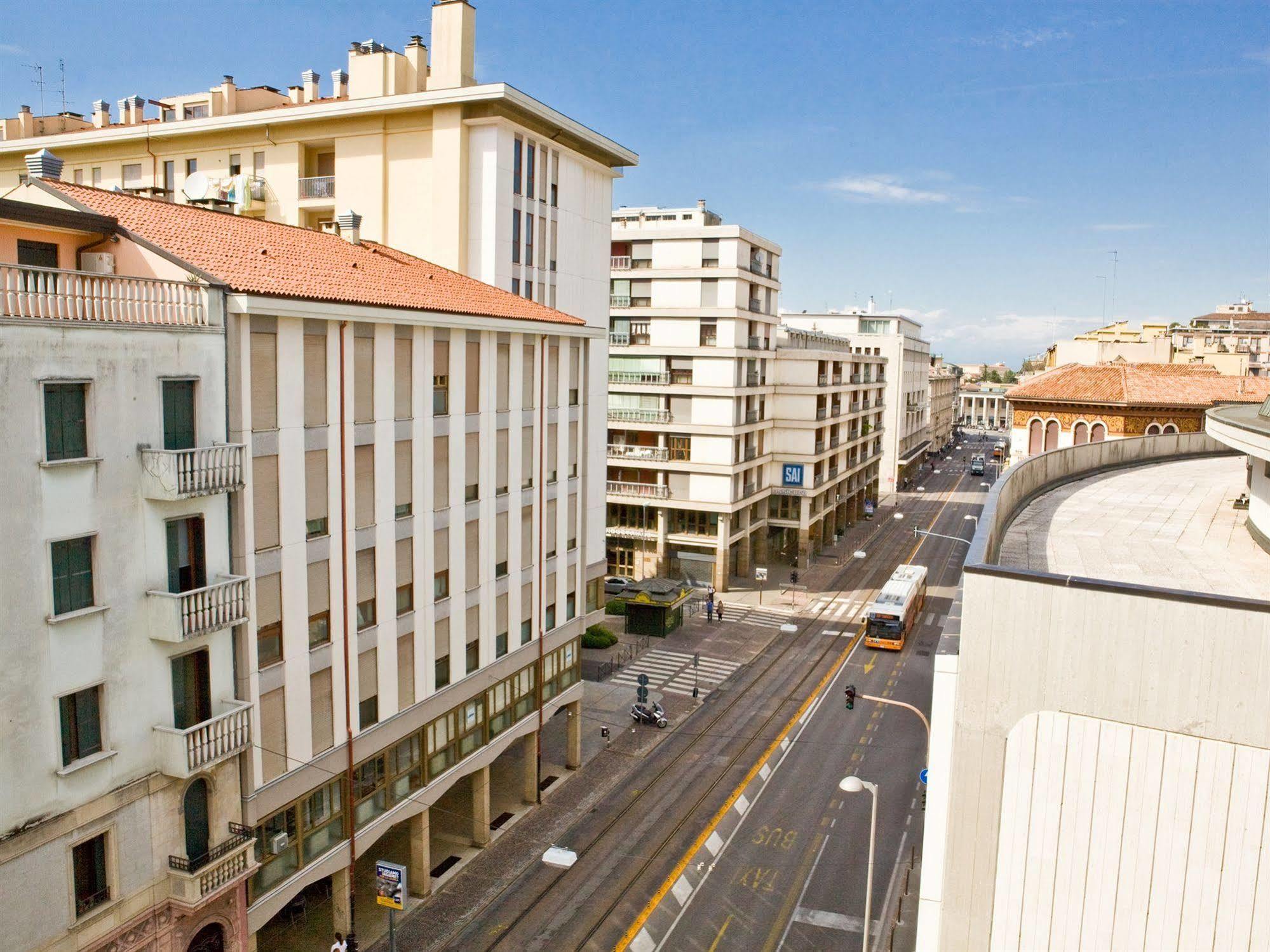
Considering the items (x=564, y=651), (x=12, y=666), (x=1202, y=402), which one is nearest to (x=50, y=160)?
(x=12, y=666)

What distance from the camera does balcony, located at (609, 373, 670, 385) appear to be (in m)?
69.7

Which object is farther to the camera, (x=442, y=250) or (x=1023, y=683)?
(x=442, y=250)

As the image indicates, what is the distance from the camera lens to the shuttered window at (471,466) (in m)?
30.9

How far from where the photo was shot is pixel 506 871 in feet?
104

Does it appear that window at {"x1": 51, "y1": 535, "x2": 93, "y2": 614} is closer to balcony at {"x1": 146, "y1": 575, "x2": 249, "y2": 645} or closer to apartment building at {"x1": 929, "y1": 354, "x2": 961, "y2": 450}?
balcony at {"x1": 146, "y1": 575, "x2": 249, "y2": 645}

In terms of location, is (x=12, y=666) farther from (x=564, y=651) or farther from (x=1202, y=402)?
(x=1202, y=402)

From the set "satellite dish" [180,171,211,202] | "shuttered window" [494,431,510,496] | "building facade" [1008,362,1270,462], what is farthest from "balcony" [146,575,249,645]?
"building facade" [1008,362,1270,462]

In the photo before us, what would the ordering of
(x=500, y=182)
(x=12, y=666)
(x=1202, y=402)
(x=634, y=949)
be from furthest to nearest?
(x=1202, y=402) → (x=500, y=182) → (x=634, y=949) → (x=12, y=666)

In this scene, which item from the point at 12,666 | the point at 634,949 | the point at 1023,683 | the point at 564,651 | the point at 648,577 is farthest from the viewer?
the point at 648,577

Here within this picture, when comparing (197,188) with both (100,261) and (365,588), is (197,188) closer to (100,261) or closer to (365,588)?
(100,261)

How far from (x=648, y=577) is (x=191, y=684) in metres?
51.5

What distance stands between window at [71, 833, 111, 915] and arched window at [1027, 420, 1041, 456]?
180ft

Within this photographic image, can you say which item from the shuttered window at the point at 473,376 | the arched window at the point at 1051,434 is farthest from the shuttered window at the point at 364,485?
the arched window at the point at 1051,434

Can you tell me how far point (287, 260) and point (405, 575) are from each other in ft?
31.8
